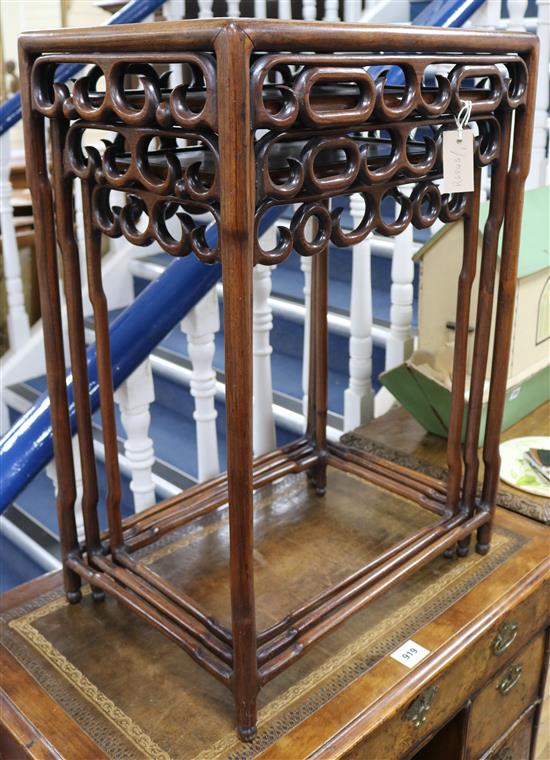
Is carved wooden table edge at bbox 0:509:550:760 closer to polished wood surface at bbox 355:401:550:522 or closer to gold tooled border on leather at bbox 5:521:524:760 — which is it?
gold tooled border on leather at bbox 5:521:524:760

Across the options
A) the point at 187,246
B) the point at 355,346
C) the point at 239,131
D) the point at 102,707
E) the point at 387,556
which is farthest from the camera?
the point at 355,346

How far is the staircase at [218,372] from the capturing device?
143cm

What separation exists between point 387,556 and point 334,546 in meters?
0.19

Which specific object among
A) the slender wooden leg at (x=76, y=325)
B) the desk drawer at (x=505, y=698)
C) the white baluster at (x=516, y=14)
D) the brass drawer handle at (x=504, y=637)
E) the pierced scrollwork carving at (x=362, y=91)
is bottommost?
the desk drawer at (x=505, y=698)

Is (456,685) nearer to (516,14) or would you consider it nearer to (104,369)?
(104,369)

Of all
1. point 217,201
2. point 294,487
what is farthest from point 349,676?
point 217,201

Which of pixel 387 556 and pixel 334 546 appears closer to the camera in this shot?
pixel 387 556

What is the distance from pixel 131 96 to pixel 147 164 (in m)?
0.10

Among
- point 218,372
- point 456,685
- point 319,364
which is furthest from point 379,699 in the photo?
point 218,372

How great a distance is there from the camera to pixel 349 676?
978 millimetres

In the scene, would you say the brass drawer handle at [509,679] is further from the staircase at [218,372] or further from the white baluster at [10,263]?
the white baluster at [10,263]

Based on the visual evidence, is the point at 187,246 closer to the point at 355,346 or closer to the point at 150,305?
the point at 150,305

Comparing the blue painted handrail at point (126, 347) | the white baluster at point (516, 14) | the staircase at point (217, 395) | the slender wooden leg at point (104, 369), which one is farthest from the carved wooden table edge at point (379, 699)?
the white baluster at point (516, 14)

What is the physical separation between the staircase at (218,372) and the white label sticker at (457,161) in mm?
529
